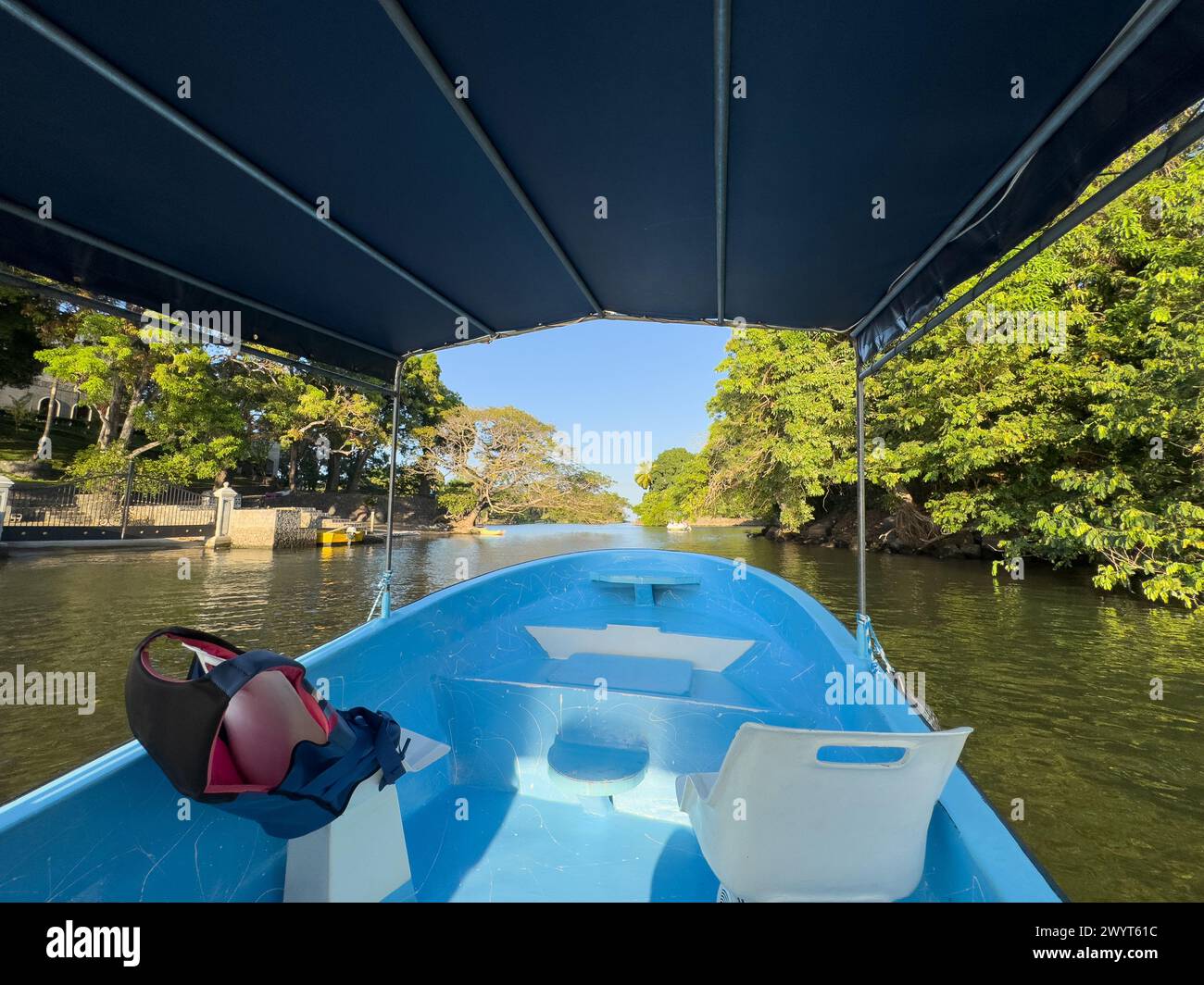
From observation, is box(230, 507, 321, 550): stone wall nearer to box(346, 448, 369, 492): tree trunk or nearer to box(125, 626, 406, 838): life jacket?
box(346, 448, 369, 492): tree trunk

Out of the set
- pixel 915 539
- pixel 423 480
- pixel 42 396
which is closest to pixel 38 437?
pixel 42 396

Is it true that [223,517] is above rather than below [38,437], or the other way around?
below

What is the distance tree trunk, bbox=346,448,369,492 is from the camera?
23.5 m

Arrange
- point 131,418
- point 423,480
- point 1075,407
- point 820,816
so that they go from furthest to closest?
point 423,480
point 131,418
point 1075,407
point 820,816

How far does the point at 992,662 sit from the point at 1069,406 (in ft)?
21.9

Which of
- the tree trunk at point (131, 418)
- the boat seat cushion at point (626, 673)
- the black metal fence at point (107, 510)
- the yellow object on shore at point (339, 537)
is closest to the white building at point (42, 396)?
the tree trunk at point (131, 418)

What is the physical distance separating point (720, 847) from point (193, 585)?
33.5 feet

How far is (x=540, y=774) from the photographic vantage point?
2014 mm

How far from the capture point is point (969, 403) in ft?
30.2

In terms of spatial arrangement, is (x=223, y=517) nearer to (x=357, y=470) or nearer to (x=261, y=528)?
(x=261, y=528)

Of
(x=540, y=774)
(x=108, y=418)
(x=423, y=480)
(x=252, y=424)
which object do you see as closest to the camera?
(x=540, y=774)

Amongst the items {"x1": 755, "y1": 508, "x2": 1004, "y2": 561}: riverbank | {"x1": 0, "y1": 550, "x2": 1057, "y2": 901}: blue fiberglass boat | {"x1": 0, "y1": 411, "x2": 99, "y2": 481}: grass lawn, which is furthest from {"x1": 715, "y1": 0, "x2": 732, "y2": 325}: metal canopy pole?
{"x1": 0, "y1": 411, "x2": 99, "y2": 481}: grass lawn

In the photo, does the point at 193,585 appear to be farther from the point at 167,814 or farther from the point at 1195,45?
the point at 1195,45

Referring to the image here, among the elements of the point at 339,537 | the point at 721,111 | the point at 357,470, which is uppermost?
the point at 357,470
